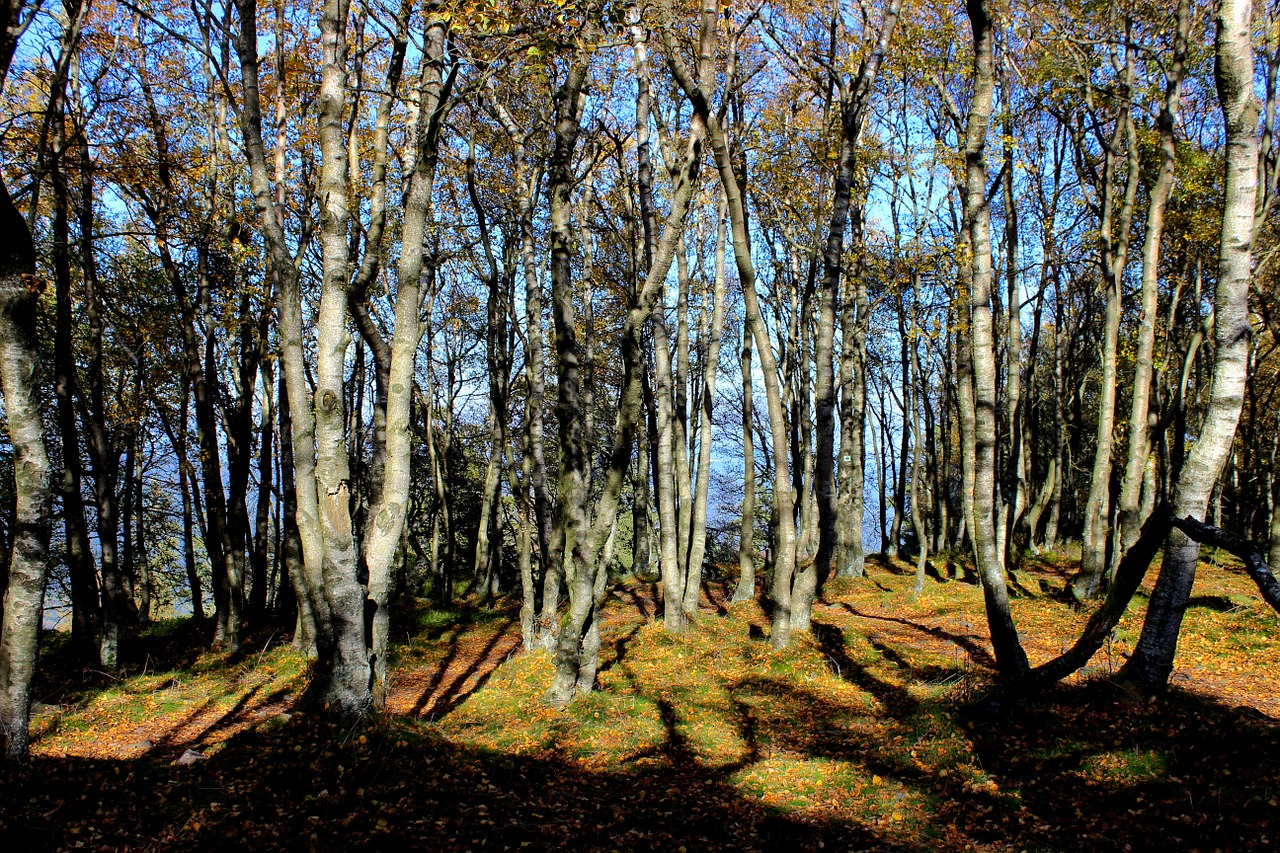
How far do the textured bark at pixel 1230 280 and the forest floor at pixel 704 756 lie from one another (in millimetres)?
1579

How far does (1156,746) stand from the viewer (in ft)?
18.6

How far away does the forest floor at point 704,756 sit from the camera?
4809mm

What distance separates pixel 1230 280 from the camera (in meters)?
6.06

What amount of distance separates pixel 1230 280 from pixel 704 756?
663 centimetres

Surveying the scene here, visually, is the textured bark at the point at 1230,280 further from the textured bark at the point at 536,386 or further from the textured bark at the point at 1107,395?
the textured bark at the point at 536,386

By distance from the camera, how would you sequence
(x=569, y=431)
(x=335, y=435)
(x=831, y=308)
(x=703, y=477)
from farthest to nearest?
1. (x=703, y=477)
2. (x=831, y=308)
3. (x=569, y=431)
4. (x=335, y=435)

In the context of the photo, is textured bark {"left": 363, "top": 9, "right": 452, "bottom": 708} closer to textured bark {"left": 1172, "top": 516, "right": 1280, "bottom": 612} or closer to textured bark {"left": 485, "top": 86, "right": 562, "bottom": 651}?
textured bark {"left": 485, "top": 86, "right": 562, "bottom": 651}

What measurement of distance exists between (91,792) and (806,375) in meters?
18.5

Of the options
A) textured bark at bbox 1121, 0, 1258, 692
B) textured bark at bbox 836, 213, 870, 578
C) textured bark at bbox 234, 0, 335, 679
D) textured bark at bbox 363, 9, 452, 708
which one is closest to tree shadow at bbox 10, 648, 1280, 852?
textured bark at bbox 234, 0, 335, 679

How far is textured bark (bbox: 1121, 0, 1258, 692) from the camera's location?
231 inches

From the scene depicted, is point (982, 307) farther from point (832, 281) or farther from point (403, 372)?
point (403, 372)

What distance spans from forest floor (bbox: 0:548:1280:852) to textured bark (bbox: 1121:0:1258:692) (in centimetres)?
158

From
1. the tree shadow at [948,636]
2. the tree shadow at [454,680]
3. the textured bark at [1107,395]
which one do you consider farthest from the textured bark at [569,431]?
the textured bark at [1107,395]

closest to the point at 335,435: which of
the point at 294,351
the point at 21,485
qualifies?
the point at 294,351
